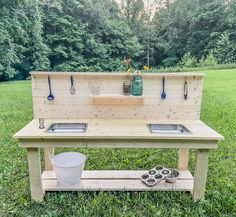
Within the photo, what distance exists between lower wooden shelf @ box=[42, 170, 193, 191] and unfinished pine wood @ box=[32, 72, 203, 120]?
1.79ft

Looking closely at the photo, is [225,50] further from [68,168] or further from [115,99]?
[68,168]

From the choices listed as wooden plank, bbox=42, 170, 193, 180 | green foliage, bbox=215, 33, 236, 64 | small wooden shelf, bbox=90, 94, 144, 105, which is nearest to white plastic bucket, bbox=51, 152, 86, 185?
wooden plank, bbox=42, 170, 193, 180

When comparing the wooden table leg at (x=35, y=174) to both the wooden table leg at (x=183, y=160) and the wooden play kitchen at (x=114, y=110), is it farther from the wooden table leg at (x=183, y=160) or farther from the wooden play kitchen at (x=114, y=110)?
the wooden table leg at (x=183, y=160)

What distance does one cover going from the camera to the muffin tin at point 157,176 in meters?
2.17

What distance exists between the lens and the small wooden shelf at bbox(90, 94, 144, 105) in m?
2.21

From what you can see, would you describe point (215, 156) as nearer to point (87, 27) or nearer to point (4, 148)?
point (4, 148)

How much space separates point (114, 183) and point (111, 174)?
17cm

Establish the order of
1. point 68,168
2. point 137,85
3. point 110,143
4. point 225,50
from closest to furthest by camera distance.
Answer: point 110,143
point 68,168
point 137,85
point 225,50

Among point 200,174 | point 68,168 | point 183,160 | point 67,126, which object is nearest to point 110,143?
point 68,168

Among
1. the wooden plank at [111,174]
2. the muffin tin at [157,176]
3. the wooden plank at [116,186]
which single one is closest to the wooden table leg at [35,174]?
the wooden plank at [116,186]

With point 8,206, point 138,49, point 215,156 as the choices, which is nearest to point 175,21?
point 138,49

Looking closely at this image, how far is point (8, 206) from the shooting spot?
1963mm

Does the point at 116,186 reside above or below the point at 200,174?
below

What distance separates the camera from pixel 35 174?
1.95m
